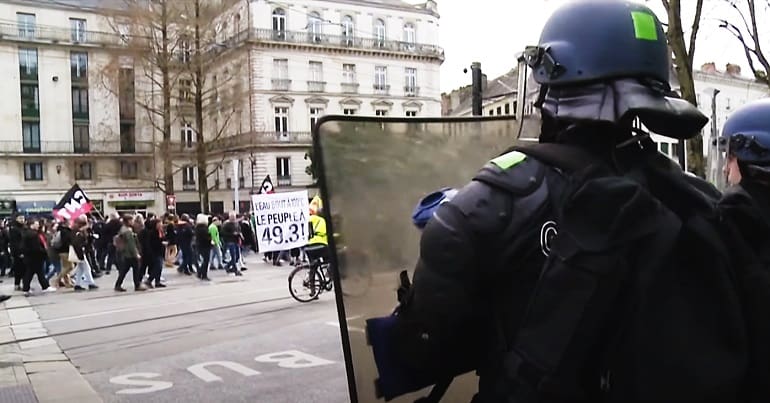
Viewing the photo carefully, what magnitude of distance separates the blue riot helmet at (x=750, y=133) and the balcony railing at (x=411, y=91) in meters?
54.6

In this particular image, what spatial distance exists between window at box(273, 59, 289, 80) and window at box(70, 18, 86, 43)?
1555 cm

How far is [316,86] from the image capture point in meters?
54.4

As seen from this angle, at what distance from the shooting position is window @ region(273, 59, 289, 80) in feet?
174

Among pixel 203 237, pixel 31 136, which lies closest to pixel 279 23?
pixel 31 136

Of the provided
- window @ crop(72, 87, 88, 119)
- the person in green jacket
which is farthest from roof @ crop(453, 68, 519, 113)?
window @ crop(72, 87, 88, 119)

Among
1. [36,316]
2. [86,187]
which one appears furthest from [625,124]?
[86,187]

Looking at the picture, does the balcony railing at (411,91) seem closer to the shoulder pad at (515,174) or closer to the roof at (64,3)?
the roof at (64,3)

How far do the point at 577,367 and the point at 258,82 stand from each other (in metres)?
52.4

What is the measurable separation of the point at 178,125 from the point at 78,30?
12700 millimetres

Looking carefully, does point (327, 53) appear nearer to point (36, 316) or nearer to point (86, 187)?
point (86, 187)

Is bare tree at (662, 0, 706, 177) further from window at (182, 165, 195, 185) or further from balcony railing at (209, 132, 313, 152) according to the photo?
window at (182, 165, 195, 185)

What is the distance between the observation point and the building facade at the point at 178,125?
5241 cm

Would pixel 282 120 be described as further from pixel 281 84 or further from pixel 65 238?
pixel 65 238

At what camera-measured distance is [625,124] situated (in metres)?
1.53
